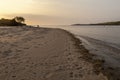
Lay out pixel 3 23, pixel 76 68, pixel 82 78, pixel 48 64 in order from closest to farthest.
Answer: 1. pixel 82 78
2. pixel 76 68
3. pixel 48 64
4. pixel 3 23

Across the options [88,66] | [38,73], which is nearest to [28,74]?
[38,73]

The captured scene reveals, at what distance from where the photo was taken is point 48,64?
11.1 meters

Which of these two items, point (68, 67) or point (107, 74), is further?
point (68, 67)

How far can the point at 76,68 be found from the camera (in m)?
10.3

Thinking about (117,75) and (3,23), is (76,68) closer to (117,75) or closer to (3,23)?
(117,75)

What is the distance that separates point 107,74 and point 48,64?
11.6 feet

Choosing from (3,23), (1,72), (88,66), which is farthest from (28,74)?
(3,23)

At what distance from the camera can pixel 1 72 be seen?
9.35 m

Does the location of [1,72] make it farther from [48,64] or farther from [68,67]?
[68,67]

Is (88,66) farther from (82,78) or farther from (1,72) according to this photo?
(1,72)

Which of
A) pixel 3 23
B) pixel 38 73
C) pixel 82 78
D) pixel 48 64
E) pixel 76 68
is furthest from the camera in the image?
pixel 3 23

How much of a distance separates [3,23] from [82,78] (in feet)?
387

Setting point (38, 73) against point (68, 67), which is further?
point (68, 67)

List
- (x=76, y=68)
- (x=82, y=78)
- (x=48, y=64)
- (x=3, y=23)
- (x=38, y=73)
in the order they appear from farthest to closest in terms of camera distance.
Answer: (x=3, y=23)
(x=48, y=64)
(x=76, y=68)
(x=38, y=73)
(x=82, y=78)
